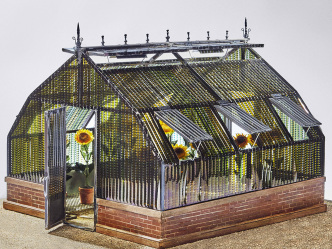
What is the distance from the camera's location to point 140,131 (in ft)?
45.0

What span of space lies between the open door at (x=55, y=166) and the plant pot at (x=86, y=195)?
4.24 ft

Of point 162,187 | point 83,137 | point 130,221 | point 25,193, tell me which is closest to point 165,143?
point 162,187

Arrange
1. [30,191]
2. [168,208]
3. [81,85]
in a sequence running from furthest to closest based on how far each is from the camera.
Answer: [30,191] → [81,85] → [168,208]

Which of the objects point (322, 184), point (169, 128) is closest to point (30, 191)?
point (169, 128)

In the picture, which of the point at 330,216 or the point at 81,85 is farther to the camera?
the point at 330,216

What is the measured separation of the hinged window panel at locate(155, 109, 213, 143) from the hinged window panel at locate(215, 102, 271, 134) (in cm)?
78

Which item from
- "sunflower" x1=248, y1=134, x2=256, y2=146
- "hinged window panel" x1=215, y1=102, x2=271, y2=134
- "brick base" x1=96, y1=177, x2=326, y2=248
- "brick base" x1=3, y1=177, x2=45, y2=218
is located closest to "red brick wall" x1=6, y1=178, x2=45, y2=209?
"brick base" x1=3, y1=177, x2=45, y2=218

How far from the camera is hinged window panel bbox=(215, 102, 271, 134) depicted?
14.8m

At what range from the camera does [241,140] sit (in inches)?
596

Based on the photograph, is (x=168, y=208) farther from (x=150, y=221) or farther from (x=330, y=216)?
(x=330, y=216)

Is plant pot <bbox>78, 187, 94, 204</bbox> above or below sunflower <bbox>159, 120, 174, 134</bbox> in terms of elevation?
below

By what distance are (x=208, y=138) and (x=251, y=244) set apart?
1.73m

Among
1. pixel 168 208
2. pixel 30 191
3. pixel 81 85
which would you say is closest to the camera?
pixel 168 208

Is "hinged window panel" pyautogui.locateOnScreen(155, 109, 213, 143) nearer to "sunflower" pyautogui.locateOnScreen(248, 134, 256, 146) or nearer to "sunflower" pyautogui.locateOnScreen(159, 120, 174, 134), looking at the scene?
"sunflower" pyautogui.locateOnScreen(159, 120, 174, 134)
